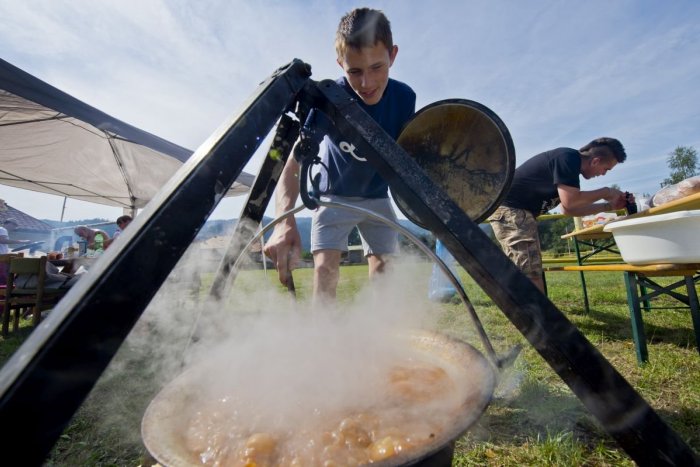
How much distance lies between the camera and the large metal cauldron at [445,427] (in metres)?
0.75

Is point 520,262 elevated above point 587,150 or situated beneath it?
situated beneath

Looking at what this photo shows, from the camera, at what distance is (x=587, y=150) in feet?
12.6

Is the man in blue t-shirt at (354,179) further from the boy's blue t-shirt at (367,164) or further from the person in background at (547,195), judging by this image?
the person in background at (547,195)

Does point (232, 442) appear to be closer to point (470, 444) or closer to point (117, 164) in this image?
point (470, 444)

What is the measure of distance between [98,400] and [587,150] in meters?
5.13

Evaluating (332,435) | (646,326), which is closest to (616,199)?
(646,326)

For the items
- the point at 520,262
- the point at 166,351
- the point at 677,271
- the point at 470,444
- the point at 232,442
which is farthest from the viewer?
the point at 520,262

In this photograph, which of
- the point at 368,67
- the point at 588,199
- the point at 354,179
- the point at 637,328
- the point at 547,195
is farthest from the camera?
the point at 547,195

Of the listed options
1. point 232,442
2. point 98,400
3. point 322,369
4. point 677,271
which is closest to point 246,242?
point 322,369

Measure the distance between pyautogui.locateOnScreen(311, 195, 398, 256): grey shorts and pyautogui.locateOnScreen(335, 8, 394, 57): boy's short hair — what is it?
3.04 ft

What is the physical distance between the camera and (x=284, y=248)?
1.72 metres

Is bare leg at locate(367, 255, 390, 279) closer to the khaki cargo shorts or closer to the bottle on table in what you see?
the khaki cargo shorts

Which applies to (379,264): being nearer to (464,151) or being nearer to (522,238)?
(464,151)

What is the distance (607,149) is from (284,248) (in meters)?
3.82
